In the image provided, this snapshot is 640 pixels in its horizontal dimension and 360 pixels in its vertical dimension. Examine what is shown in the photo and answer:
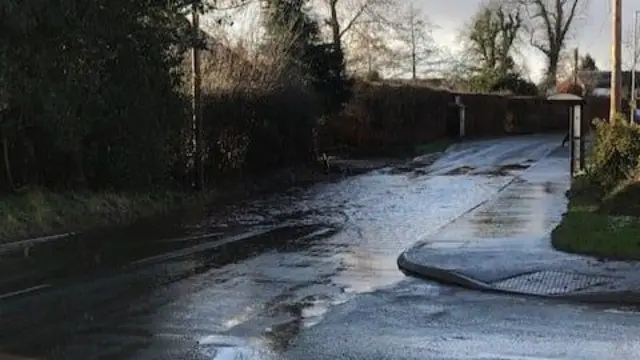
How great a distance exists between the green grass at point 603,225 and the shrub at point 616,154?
1.73 feet

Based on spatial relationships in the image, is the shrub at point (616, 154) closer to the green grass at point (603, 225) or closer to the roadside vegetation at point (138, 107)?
the green grass at point (603, 225)

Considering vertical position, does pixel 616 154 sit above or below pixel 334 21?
below

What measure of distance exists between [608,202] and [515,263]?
6609 mm

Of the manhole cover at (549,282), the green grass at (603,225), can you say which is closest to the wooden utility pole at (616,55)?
the green grass at (603,225)

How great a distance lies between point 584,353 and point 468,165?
28.5 metres

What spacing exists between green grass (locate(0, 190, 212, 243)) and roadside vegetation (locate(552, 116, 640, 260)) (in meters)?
8.54

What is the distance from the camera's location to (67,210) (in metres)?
18.4

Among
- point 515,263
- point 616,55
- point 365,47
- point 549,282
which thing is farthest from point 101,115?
point 365,47

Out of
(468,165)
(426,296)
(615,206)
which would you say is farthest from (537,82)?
(426,296)

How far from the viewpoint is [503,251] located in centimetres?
1368

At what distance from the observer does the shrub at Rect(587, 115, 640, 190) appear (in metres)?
21.3

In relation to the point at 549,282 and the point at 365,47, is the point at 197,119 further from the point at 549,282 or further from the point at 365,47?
the point at 365,47

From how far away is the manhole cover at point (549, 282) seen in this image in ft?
36.1

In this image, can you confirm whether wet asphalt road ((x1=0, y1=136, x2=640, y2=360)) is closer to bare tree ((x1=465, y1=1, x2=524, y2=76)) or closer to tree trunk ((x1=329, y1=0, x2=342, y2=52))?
tree trunk ((x1=329, y1=0, x2=342, y2=52))
